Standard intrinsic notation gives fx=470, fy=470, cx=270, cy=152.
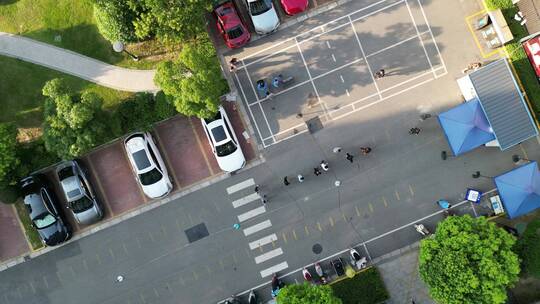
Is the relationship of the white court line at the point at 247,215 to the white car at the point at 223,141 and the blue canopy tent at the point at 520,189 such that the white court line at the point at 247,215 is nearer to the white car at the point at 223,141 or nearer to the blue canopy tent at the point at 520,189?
the white car at the point at 223,141

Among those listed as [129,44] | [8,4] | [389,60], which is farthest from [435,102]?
[8,4]

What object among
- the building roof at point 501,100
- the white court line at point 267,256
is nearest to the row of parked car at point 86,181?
the white court line at point 267,256

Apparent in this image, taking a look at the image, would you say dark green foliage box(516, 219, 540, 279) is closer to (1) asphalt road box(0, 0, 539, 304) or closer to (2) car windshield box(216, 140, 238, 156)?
(1) asphalt road box(0, 0, 539, 304)

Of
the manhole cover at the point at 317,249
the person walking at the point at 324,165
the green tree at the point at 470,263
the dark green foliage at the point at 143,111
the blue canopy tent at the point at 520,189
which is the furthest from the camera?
the manhole cover at the point at 317,249

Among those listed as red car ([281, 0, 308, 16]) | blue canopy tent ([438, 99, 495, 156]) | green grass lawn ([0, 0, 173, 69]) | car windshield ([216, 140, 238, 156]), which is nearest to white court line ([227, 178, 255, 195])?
car windshield ([216, 140, 238, 156])

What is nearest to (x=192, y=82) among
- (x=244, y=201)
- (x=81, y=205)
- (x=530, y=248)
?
(x=244, y=201)

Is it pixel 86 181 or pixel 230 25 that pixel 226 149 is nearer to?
pixel 230 25

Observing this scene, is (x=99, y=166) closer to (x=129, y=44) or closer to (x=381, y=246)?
(x=129, y=44)
